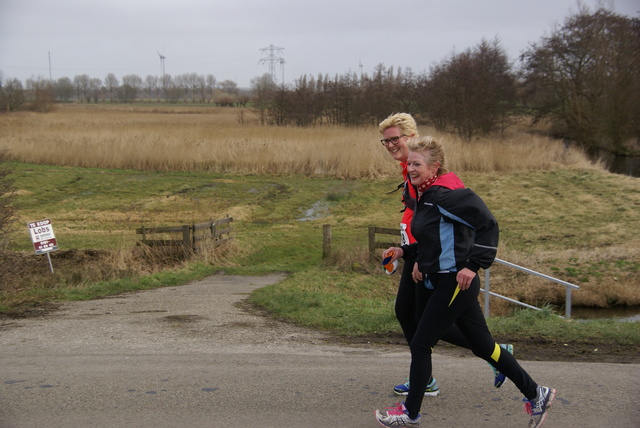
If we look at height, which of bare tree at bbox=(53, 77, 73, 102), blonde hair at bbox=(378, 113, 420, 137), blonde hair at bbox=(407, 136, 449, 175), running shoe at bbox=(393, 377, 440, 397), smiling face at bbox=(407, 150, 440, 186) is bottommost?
running shoe at bbox=(393, 377, 440, 397)

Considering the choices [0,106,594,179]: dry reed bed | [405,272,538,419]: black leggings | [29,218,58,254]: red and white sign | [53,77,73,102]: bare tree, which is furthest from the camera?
[53,77,73,102]: bare tree

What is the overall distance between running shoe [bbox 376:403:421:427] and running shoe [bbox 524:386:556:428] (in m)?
0.73

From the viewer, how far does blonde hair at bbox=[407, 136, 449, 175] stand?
432 cm

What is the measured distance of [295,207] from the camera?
2430cm

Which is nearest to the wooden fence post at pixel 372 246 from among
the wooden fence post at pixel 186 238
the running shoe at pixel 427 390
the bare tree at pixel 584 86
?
the wooden fence post at pixel 186 238

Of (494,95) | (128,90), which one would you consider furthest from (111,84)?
(494,95)

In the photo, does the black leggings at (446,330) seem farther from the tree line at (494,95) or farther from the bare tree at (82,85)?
the bare tree at (82,85)

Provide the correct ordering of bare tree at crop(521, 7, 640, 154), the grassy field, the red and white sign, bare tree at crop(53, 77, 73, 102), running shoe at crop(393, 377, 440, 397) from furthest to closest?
bare tree at crop(53, 77, 73, 102) < bare tree at crop(521, 7, 640, 154) < the grassy field < the red and white sign < running shoe at crop(393, 377, 440, 397)

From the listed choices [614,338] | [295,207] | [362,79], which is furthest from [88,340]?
[362,79]

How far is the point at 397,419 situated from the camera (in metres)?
4.26

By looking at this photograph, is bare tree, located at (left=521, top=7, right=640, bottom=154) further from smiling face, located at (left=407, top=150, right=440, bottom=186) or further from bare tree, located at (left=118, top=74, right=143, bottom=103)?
bare tree, located at (left=118, top=74, right=143, bottom=103)

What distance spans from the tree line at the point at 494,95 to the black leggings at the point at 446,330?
26381mm

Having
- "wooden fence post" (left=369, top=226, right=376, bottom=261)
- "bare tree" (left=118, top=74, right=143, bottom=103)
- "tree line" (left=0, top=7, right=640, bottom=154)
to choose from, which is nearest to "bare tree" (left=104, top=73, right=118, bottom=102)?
"bare tree" (left=118, top=74, right=143, bottom=103)

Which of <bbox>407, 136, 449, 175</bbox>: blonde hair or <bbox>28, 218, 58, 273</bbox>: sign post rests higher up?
<bbox>407, 136, 449, 175</bbox>: blonde hair
